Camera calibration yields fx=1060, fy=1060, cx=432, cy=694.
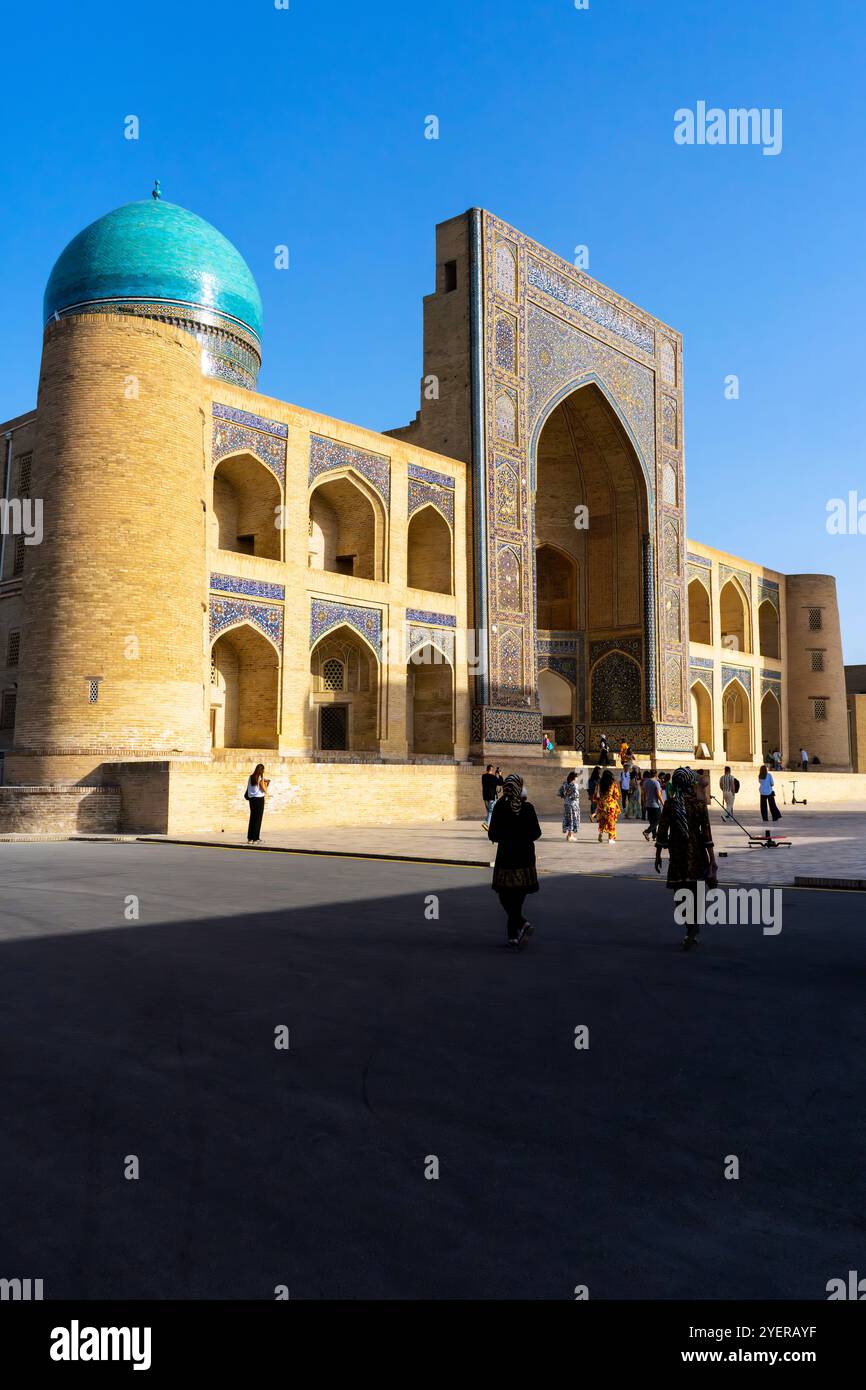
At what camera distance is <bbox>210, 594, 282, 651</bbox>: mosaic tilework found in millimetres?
18359

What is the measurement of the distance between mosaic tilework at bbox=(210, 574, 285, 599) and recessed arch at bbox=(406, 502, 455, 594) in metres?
4.30

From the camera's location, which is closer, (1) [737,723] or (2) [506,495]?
(2) [506,495]

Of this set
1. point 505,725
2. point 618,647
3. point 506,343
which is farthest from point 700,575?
point 505,725

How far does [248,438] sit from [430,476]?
457 cm

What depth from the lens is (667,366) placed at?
1148 inches

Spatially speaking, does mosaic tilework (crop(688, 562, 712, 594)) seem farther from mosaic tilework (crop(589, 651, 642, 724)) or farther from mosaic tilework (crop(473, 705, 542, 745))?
mosaic tilework (crop(473, 705, 542, 745))

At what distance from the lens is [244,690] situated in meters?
19.8

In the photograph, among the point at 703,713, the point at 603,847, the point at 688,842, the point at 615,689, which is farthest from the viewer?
the point at 703,713

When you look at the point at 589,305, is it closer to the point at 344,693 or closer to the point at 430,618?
the point at 430,618

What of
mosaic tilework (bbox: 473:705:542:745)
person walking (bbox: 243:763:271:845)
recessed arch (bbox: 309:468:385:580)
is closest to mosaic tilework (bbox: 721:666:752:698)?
mosaic tilework (bbox: 473:705:542:745)

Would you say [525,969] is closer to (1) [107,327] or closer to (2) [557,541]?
(1) [107,327]
